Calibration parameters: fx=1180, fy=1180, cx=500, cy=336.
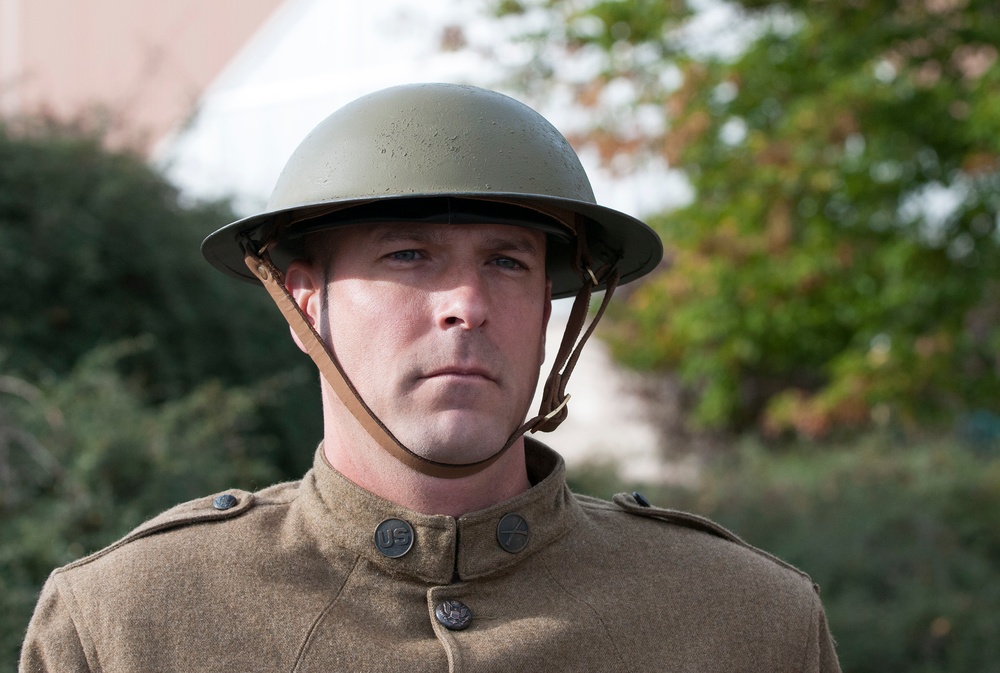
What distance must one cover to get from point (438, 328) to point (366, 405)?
22cm

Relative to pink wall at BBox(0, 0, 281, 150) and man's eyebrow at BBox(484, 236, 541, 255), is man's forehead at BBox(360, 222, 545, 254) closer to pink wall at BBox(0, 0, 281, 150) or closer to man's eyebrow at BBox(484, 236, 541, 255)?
man's eyebrow at BBox(484, 236, 541, 255)

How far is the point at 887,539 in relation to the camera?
28.4 ft

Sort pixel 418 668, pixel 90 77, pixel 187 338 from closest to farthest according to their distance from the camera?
pixel 418 668 < pixel 187 338 < pixel 90 77

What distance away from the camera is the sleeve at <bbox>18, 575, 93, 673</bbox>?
2.14 meters

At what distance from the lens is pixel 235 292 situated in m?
7.82

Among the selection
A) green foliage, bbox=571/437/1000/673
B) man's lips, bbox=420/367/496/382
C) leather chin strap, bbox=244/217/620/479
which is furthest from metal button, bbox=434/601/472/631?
green foliage, bbox=571/437/1000/673

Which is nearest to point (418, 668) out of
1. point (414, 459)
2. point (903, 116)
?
point (414, 459)

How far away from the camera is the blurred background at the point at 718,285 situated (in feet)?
19.4

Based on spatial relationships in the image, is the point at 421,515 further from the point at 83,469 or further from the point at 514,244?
the point at 83,469

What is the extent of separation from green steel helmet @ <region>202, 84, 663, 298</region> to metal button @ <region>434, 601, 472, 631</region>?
0.75m

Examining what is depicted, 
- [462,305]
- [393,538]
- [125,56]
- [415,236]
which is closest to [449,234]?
[415,236]

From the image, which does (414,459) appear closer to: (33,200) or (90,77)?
(33,200)

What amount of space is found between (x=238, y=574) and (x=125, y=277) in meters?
5.22

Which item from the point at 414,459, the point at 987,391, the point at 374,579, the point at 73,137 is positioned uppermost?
the point at 73,137
